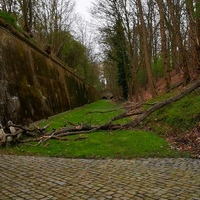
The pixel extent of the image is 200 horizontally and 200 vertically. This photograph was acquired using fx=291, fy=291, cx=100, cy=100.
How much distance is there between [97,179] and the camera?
5148mm

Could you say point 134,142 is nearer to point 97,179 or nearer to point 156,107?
point 156,107

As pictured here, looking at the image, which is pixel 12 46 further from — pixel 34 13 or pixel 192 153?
pixel 34 13

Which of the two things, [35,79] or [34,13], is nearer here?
[35,79]

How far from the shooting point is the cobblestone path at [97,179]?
4.33m

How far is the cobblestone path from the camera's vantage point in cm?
433

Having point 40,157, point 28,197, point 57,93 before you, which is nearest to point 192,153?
point 40,157

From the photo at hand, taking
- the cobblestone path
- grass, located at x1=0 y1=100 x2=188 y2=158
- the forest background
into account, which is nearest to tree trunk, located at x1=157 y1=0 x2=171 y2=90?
the forest background

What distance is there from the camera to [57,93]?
1912cm

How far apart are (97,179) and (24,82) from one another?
890 centimetres

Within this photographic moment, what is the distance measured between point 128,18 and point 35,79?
12732 mm

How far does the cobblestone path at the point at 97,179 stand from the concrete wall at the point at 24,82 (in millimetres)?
4505

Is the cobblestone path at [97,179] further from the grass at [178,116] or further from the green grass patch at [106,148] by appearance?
the grass at [178,116]

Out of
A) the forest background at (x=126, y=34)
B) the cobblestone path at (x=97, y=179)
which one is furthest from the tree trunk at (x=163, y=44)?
the cobblestone path at (x=97, y=179)

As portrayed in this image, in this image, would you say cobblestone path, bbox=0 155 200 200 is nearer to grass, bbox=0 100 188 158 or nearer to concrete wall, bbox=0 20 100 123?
grass, bbox=0 100 188 158
